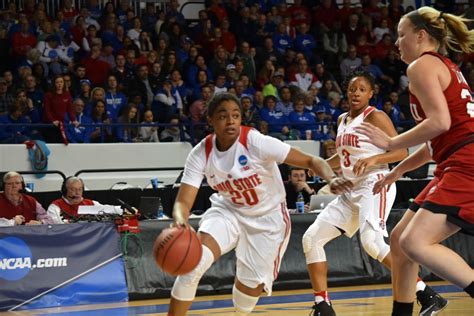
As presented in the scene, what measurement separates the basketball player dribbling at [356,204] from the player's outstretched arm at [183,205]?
200cm

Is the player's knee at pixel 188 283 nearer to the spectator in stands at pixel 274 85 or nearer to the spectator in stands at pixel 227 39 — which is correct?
the spectator in stands at pixel 274 85

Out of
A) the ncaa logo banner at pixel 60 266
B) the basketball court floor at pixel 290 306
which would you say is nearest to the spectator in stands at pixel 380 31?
the basketball court floor at pixel 290 306

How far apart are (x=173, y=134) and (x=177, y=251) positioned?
10368 millimetres

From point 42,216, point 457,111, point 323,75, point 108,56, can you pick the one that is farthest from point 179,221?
point 323,75

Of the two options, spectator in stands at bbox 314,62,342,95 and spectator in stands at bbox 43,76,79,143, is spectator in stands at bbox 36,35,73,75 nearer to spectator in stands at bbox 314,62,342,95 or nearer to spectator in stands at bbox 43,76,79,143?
spectator in stands at bbox 43,76,79,143

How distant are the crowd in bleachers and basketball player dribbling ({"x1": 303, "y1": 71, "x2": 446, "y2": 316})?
671 centimetres

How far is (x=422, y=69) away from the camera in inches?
237

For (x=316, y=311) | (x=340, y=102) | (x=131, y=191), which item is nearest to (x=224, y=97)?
(x=316, y=311)

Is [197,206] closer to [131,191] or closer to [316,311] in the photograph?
[131,191]

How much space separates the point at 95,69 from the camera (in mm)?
16562

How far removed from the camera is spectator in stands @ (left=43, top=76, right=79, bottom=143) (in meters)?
15.1

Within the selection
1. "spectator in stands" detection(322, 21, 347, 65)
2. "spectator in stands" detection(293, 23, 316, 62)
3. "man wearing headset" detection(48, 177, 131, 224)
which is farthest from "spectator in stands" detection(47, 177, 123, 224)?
"spectator in stands" detection(322, 21, 347, 65)

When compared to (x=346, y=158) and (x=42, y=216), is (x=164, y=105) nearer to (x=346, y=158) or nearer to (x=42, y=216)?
(x=42, y=216)

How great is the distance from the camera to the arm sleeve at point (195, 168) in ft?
21.7
